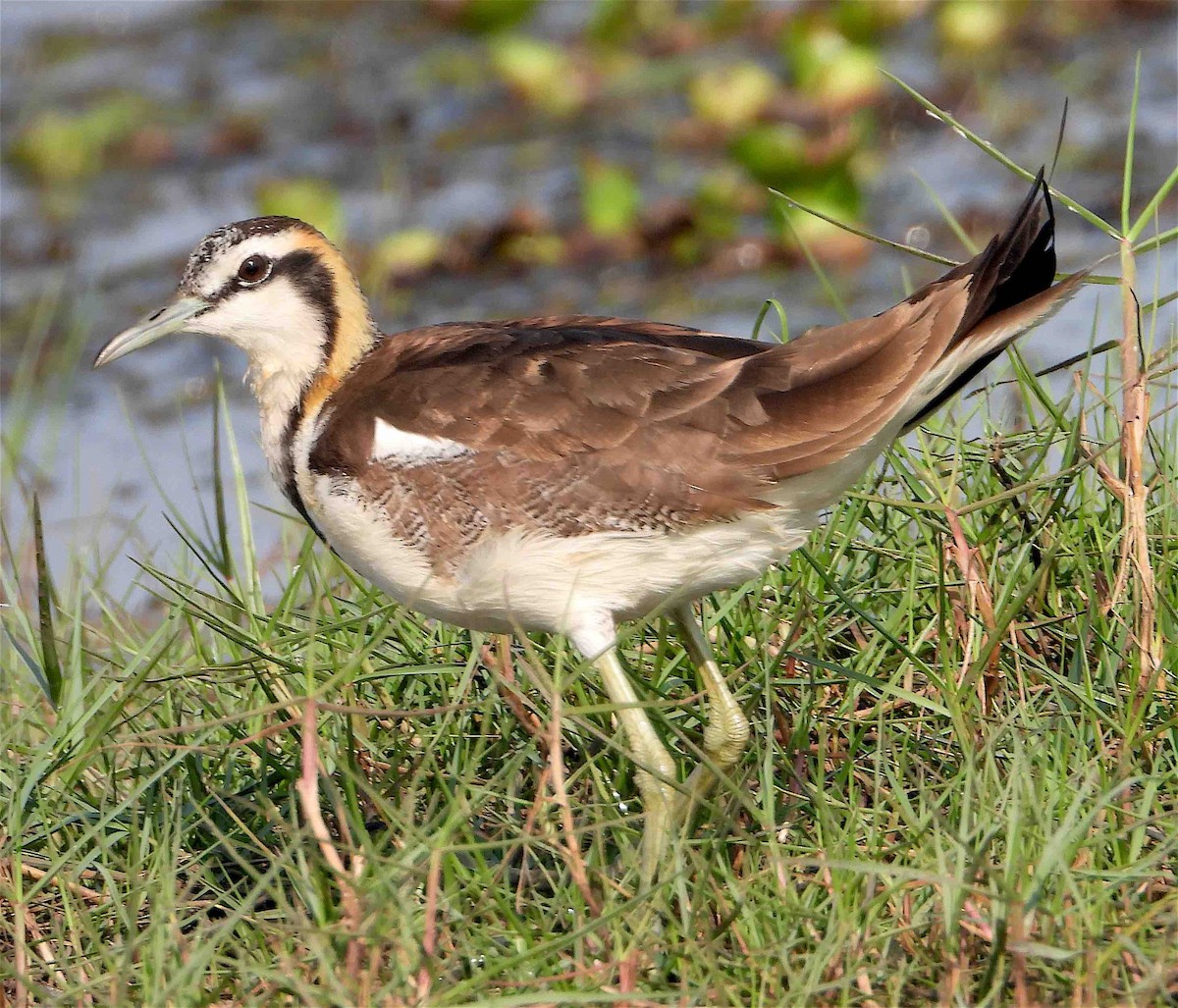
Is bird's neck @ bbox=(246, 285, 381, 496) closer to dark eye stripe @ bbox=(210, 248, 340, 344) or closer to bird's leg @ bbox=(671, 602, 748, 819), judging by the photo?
dark eye stripe @ bbox=(210, 248, 340, 344)

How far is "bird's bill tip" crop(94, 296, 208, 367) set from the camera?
4.55 metres

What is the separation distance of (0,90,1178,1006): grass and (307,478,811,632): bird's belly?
15 centimetres

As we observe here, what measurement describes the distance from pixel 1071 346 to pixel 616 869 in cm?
400

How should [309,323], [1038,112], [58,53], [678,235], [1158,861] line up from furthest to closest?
1. [58,53]
2. [1038,112]
3. [678,235]
4. [309,323]
5. [1158,861]

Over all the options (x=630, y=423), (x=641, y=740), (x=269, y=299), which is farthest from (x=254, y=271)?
(x=641, y=740)

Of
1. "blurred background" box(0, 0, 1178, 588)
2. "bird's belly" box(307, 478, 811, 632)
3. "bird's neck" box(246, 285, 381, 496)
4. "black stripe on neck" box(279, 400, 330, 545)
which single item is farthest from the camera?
"blurred background" box(0, 0, 1178, 588)

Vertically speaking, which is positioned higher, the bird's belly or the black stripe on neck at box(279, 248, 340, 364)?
the black stripe on neck at box(279, 248, 340, 364)

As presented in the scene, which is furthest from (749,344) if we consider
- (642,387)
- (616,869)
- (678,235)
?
(678,235)

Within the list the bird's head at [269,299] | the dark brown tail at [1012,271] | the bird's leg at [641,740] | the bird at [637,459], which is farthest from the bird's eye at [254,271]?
the dark brown tail at [1012,271]

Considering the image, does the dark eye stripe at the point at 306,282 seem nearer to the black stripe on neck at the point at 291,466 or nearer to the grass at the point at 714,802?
the black stripe on neck at the point at 291,466

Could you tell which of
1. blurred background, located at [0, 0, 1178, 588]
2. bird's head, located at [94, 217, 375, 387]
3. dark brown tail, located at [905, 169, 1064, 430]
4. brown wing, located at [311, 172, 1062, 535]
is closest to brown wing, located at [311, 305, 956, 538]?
brown wing, located at [311, 172, 1062, 535]

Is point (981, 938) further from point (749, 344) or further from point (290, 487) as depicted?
point (290, 487)

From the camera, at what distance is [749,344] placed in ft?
13.7

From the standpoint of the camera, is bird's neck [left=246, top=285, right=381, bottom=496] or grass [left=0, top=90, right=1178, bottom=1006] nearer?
grass [left=0, top=90, right=1178, bottom=1006]
